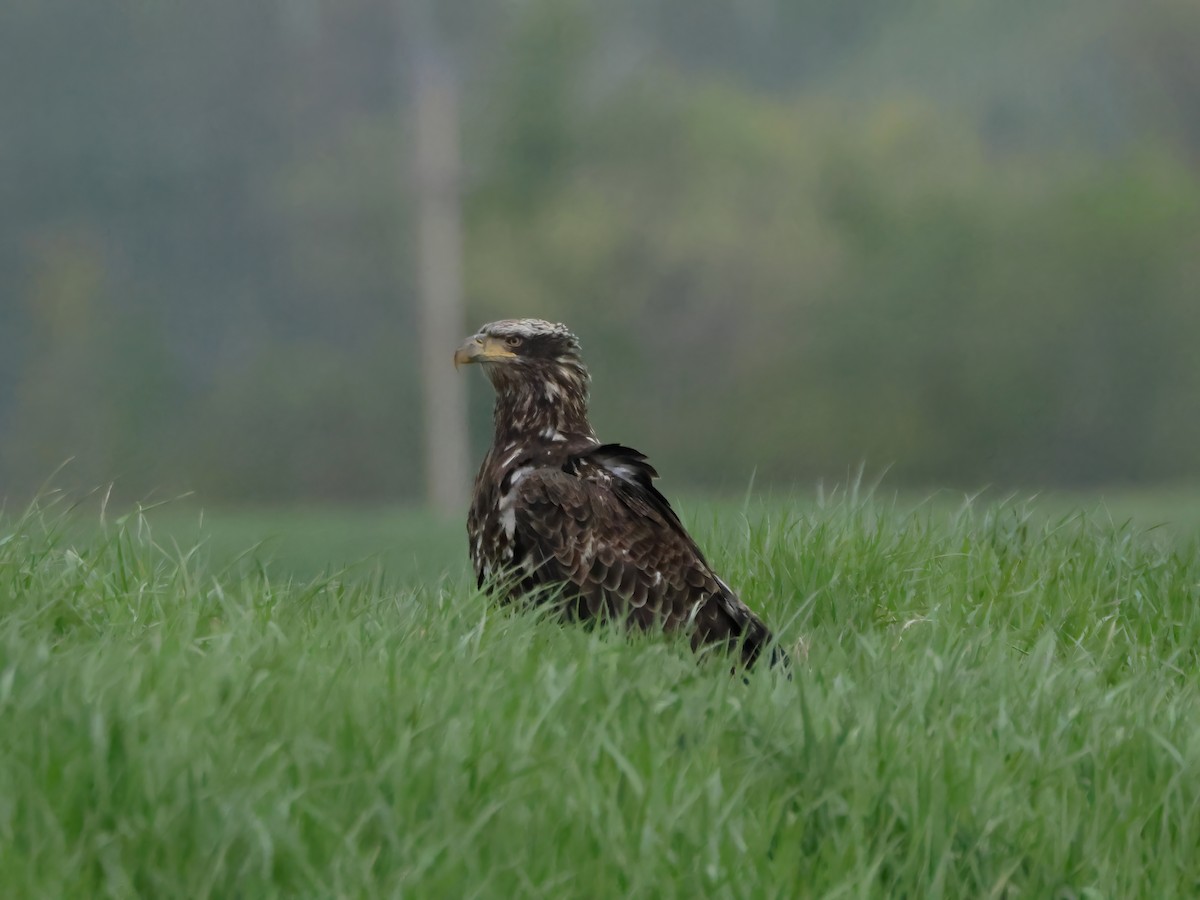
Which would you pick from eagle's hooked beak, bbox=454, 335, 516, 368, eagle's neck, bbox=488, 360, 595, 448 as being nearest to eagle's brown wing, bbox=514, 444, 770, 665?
eagle's neck, bbox=488, 360, 595, 448

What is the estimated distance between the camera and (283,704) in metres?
3.31

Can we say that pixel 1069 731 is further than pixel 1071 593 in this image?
No

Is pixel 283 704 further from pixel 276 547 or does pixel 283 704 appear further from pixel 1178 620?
pixel 1178 620

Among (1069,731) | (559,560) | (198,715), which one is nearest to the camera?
(198,715)

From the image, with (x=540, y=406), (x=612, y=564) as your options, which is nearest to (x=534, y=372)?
(x=540, y=406)

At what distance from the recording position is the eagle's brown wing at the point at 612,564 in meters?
5.00

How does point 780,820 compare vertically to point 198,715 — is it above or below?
below

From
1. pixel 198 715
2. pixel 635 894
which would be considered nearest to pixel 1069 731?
pixel 635 894

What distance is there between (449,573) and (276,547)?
0.78m

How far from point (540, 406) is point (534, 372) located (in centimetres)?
13

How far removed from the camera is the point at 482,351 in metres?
5.47

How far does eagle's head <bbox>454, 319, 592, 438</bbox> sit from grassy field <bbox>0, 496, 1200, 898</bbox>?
0.95 metres

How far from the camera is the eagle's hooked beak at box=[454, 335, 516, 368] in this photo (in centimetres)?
543

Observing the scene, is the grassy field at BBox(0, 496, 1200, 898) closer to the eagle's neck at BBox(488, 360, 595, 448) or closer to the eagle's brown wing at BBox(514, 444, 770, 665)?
the eagle's brown wing at BBox(514, 444, 770, 665)
